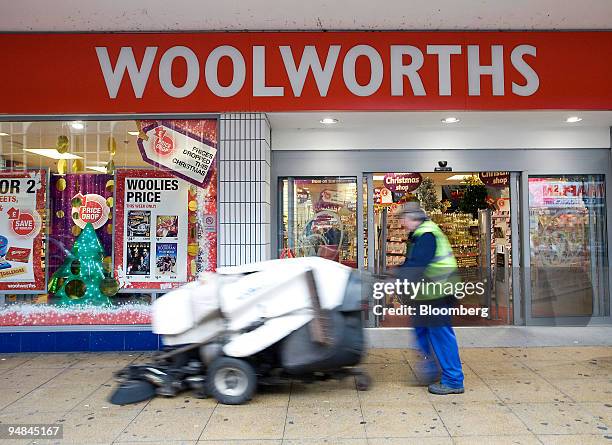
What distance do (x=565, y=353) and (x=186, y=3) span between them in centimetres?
637

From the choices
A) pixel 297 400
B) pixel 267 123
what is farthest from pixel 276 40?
pixel 297 400

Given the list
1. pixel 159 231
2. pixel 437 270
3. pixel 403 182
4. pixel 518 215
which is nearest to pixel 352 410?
pixel 437 270

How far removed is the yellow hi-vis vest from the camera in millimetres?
5289

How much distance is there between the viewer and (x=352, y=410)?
4879mm

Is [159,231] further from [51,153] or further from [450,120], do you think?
[450,120]

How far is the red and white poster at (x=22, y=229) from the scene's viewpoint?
7.36m

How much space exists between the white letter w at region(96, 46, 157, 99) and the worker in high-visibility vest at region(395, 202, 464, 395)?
3.99m

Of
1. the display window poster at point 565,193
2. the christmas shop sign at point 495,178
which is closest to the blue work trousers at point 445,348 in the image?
the christmas shop sign at point 495,178

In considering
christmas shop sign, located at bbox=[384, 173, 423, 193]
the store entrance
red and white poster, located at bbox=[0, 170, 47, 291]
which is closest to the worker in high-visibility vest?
the store entrance

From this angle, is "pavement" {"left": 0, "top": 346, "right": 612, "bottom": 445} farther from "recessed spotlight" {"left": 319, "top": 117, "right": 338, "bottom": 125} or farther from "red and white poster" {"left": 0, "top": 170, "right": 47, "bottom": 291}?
"recessed spotlight" {"left": 319, "top": 117, "right": 338, "bottom": 125}

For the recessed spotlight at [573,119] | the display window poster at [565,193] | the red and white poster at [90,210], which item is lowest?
the red and white poster at [90,210]

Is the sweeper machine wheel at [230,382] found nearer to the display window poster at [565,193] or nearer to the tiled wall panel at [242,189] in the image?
the tiled wall panel at [242,189]

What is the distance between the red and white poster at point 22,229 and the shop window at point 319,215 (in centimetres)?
341

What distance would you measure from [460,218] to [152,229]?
5341 mm
